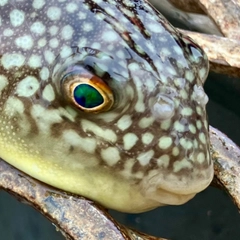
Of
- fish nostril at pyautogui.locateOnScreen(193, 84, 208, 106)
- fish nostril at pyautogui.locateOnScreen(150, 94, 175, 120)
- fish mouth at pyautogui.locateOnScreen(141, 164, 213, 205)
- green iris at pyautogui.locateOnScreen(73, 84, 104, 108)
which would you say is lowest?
fish mouth at pyautogui.locateOnScreen(141, 164, 213, 205)

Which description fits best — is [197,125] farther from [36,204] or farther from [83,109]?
[36,204]

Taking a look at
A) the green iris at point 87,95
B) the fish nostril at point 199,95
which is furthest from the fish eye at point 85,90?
the fish nostril at point 199,95

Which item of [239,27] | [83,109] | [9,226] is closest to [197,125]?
[83,109]

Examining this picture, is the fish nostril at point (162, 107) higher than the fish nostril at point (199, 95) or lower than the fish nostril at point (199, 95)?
lower

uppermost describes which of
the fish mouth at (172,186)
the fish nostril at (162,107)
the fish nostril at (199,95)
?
the fish nostril at (199,95)

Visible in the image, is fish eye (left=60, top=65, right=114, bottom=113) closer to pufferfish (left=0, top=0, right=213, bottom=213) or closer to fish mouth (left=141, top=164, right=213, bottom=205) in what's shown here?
pufferfish (left=0, top=0, right=213, bottom=213)

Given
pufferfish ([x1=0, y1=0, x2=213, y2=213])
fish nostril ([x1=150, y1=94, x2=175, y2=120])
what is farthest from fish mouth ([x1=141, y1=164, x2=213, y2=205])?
fish nostril ([x1=150, y1=94, x2=175, y2=120])

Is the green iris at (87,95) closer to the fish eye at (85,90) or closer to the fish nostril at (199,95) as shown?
the fish eye at (85,90)
